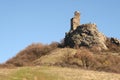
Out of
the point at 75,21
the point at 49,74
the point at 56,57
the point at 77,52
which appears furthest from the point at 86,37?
the point at 49,74

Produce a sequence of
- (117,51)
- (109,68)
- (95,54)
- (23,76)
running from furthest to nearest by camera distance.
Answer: (117,51) → (95,54) → (109,68) → (23,76)

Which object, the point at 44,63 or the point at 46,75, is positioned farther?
the point at 44,63

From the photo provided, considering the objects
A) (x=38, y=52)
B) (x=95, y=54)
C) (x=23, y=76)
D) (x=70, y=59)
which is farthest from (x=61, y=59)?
(x=23, y=76)

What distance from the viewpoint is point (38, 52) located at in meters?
79.4

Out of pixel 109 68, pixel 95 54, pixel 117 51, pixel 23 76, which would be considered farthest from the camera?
pixel 117 51

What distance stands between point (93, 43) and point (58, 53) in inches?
345

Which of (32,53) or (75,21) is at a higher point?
(75,21)

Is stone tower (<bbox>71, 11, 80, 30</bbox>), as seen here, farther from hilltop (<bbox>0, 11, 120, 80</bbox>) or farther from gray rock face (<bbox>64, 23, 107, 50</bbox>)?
gray rock face (<bbox>64, 23, 107, 50</bbox>)

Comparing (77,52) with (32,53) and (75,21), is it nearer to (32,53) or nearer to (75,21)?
(32,53)

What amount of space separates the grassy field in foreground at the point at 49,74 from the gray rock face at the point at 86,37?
20830mm

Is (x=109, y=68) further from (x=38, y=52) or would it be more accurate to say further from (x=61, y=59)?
(x=38, y=52)

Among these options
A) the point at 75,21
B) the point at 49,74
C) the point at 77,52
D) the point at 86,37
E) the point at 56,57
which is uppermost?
the point at 75,21

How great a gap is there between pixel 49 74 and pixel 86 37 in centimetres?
2664

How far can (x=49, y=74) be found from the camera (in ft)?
173
